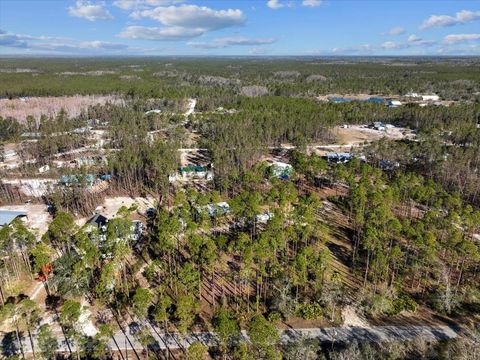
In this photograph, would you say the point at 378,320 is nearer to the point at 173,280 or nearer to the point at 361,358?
the point at 361,358

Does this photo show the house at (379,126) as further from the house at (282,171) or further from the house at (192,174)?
the house at (192,174)

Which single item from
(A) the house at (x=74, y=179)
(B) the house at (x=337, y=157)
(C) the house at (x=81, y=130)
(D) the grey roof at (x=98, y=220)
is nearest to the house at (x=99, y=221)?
(D) the grey roof at (x=98, y=220)

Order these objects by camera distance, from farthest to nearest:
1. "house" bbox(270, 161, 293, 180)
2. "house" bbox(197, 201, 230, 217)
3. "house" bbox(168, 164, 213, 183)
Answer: "house" bbox(168, 164, 213, 183) < "house" bbox(270, 161, 293, 180) < "house" bbox(197, 201, 230, 217)

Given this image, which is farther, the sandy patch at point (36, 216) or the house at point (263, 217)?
the house at point (263, 217)

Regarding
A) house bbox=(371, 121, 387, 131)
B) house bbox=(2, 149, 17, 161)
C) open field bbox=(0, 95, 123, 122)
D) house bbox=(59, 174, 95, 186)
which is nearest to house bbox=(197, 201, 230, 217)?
house bbox=(59, 174, 95, 186)

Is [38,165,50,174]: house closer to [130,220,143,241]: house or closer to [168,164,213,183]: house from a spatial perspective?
[168,164,213,183]: house

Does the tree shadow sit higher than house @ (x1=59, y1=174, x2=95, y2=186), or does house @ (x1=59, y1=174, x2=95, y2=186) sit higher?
house @ (x1=59, y1=174, x2=95, y2=186)

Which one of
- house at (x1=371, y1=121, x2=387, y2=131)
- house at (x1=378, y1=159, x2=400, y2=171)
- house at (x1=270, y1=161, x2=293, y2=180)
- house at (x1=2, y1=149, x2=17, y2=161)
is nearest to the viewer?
house at (x1=270, y1=161, x2=293, y2=180)

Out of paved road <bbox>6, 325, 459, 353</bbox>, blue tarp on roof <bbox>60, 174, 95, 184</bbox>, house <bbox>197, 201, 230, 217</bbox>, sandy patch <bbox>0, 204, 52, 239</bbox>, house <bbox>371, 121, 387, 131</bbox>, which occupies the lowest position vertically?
paved road <bbox>6, 325, 459, 353</bbox>

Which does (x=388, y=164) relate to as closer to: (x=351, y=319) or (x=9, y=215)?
(x=351, y=319)
